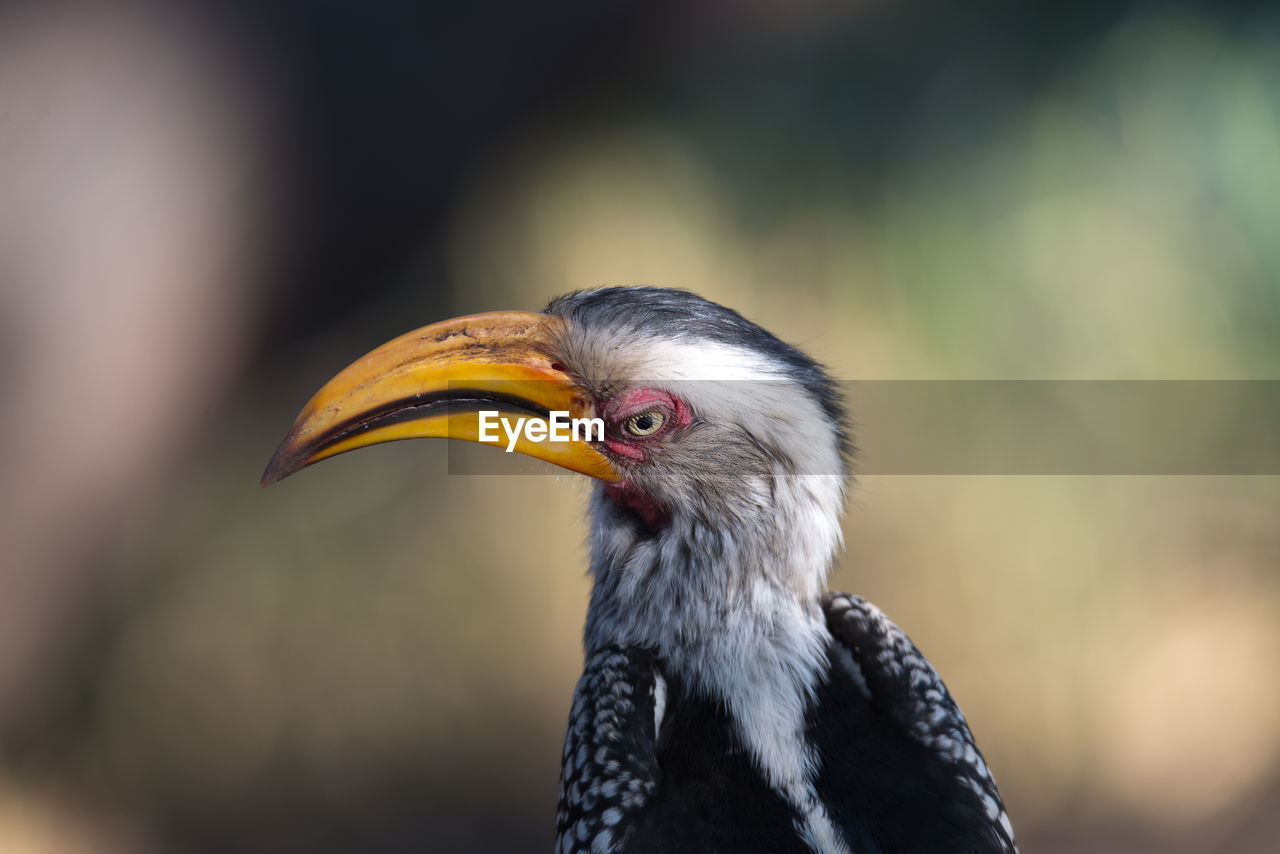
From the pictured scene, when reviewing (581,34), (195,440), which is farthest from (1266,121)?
(195,440)

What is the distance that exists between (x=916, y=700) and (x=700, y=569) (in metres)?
0.47

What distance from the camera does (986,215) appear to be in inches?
125

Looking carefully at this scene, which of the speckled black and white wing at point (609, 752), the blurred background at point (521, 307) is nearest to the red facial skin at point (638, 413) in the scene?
the speckled black and white wing at point (609, 752)

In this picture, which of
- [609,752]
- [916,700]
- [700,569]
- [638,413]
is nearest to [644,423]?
[638,413]

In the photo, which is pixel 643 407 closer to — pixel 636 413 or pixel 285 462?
pixel 636 413

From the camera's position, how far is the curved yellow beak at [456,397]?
4.88ft

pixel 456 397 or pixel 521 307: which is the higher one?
pixel 521 307

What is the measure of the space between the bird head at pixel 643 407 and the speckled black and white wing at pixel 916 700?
256 mm

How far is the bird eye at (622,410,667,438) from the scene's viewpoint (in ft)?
5.14

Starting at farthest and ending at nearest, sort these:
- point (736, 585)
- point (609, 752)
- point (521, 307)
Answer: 1. point (521, 307)
2. point (736, 585)
3. point (609, 752)

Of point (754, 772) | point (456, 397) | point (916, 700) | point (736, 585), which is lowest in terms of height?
point (754, 772)

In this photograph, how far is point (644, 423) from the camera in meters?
1.57

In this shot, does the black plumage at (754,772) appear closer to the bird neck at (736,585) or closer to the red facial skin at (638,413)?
the bird neck at (736,585)

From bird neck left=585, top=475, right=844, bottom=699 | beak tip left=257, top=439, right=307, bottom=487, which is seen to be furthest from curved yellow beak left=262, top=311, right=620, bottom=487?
bird neck left=585, top=475, right=844, bottom=699
